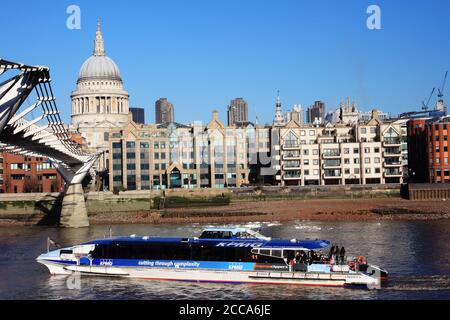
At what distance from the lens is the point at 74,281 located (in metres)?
45.2

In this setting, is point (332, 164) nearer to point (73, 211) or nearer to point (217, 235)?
point (73, 211)

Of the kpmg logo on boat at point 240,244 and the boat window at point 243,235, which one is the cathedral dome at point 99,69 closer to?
the boat window at point 243,235

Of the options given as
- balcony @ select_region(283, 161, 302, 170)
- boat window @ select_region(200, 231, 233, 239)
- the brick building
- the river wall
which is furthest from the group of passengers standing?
the brick building

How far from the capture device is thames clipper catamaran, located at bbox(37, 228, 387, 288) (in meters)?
41.9

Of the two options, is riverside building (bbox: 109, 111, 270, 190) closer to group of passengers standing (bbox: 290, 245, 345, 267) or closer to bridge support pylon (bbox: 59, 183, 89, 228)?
bridge support pylon (bbox: 59, 183, 89, 228)

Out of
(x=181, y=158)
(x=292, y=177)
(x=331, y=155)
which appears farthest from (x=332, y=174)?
(x=181, y=158)

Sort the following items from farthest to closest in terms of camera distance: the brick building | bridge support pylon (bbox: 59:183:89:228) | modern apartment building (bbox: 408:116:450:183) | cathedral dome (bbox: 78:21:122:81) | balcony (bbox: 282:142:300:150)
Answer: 1. cathedral dome (bbox: 78:21:122:81)
2. the brick building
3. balcony (bbox: 282:142:300:150)
4. modern apartment building (bbox: 408:116:450:183)
5. bridge support pylon (bbox: 59:183:89:228)

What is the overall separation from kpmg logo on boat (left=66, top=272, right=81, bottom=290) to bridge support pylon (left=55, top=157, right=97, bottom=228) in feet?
126

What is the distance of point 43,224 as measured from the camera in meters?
90.2

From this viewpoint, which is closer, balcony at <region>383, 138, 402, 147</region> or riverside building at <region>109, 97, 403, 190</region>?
balcony at <region>383, 138, 402, 147</region>

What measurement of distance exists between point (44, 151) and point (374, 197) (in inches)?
2036

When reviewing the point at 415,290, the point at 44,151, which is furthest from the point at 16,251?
the point at 415,290

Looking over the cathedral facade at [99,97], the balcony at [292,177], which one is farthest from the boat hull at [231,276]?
the cathedral facade at [99,97]
